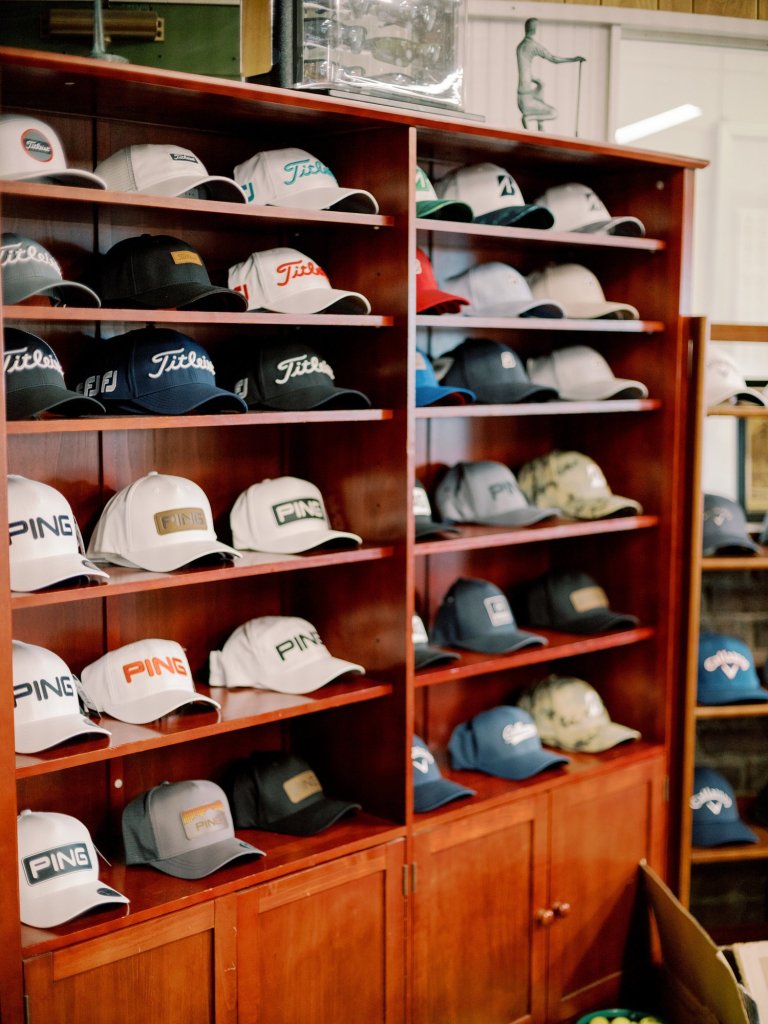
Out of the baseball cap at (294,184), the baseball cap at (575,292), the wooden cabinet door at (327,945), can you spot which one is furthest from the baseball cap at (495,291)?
the wooden cabinet door at (327,945)

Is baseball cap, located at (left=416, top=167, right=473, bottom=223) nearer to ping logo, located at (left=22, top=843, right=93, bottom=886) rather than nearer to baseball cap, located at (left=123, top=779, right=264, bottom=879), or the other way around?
baseball cap, located at (left=123, top=779, right=264, bottom=879)

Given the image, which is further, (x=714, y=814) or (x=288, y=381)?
(x=714, y=814)

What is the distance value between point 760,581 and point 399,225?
6.20 feet

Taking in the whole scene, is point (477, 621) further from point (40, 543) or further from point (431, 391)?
point (40, 543)

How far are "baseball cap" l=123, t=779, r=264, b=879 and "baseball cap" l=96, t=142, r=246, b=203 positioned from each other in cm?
125

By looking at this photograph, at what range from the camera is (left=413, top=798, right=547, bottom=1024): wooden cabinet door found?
2.65 metres

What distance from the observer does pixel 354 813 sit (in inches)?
104

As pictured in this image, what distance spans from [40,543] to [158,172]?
770mm

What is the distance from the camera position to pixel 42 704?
2131 millimetres

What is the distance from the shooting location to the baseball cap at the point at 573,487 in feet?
9.98

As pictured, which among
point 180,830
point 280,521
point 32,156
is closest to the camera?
point 32,156

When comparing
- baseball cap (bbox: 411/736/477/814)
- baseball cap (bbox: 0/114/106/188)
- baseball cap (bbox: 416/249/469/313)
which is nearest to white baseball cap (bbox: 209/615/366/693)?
baseball cap (bbox: 411/736/477/814)

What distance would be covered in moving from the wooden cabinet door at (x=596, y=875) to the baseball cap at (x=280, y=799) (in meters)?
0.65

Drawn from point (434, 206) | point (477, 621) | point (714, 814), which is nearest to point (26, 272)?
point (434, 206)
